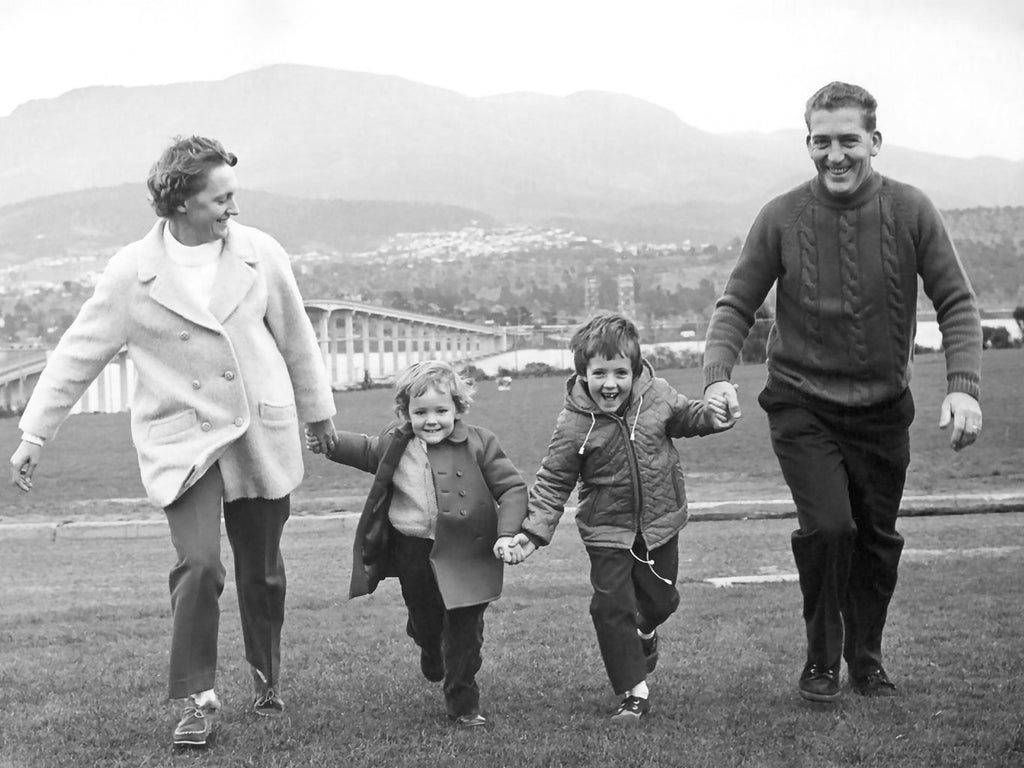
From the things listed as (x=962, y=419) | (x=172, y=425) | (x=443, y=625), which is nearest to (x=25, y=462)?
(x=172, y=425)

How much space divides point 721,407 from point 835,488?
19.0 inches

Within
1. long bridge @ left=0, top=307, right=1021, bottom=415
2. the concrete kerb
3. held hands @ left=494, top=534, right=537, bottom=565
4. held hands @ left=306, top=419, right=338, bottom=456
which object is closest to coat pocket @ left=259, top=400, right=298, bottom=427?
held hands @ left=306, top=419, right=338, bottom=456

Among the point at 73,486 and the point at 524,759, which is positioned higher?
the point at 524,759

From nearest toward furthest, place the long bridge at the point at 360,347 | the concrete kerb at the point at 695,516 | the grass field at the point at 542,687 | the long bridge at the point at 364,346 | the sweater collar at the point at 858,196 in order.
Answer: the grass field at the point at 542,687, the sweater collar at the point at 858,196, the concrete kerb at the point at 695,516, the long bridge at the point at 364,346, the long bridge at the point at 360,347

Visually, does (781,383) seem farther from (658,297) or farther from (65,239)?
(65,239)

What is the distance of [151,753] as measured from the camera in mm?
4566

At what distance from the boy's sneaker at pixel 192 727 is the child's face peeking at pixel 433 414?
1100 millimetres

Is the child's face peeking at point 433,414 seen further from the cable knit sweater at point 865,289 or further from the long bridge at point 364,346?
the long bridge at point 364,346

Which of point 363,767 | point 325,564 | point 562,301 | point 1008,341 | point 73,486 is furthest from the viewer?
point 562,301

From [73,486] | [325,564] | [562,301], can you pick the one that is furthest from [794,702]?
[562,301]

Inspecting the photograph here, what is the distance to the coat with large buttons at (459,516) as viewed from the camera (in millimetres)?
4941

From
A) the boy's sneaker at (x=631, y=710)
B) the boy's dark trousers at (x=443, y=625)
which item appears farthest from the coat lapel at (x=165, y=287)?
the boy's sneaker at (x=631, y=710)

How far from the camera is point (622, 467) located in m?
5.00

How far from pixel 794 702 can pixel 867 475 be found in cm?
78
